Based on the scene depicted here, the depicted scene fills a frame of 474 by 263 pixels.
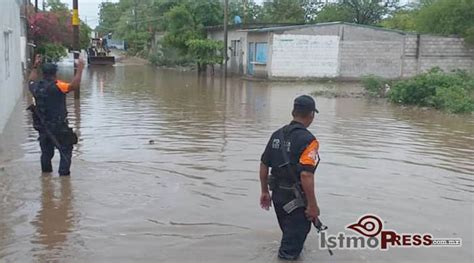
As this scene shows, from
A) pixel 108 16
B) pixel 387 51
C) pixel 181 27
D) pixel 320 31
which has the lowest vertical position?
pixel 387 51

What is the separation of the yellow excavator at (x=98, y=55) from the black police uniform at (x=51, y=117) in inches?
1690

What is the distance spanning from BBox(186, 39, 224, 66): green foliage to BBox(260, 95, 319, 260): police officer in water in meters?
33.3

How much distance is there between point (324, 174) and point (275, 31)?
24656mm

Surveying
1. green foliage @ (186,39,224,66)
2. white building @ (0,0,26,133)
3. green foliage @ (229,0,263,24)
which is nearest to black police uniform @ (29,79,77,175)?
white building @ (0,0,26,133)

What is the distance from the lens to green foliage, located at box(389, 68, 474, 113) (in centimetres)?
1822

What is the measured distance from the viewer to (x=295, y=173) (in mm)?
5094

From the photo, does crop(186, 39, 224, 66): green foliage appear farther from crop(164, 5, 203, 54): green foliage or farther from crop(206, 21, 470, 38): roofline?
crop(164, 5, 203, 54): green foliage

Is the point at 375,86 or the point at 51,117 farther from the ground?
the point at 51,117

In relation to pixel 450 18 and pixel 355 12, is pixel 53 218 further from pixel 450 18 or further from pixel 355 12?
pixel 355 12

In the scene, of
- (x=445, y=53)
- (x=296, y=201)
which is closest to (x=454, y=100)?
(x=296, y=201)

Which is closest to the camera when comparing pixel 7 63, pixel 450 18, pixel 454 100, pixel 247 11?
pixel 7 63

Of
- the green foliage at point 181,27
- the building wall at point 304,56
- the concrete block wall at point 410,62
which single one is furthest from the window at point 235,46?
the concrete block wall at point 410,62

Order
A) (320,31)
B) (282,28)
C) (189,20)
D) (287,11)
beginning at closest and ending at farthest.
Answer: (282,28) < (320,31) < (189,20) < (287,11)

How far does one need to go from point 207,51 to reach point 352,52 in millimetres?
9762
